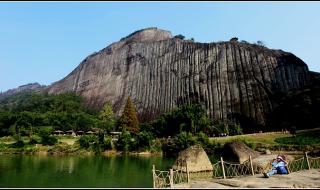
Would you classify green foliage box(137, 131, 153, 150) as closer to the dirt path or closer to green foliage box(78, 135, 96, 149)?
green foliage box(78, 135, 96, 149)

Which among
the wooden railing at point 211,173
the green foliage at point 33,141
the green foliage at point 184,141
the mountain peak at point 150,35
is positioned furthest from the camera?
the mountain peak at point 150,35

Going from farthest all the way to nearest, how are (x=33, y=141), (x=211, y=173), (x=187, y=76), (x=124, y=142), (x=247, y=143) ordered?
(x=187, y=76)
(x=33, y=141)
(x=124, y=142)
(x=247, y=143)
(x=211, y=173)

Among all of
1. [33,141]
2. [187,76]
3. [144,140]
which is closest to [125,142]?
[144,140]

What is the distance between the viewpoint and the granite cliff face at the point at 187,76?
76.6 m

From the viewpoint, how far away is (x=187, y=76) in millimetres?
88750

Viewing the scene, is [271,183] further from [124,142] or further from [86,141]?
[86,141]

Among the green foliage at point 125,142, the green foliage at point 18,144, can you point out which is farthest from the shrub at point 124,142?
the green foliage at point 18,144

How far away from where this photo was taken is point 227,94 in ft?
260

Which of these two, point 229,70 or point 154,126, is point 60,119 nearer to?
point 154,126

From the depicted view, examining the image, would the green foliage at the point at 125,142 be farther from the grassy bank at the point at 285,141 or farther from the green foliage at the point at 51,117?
the green foliage at the point at 51,117

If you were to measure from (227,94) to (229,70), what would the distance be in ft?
22.5

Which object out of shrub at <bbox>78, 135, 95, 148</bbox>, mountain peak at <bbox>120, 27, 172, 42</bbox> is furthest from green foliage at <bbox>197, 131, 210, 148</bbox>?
mountain peak at <bbox>120, 27, 172, 42</bbox>

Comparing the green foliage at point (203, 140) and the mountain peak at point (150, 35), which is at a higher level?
the mountain peak at point (150, 35)

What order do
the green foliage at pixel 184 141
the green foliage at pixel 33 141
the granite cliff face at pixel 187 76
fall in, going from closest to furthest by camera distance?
the green foliage at pixel 184 141 → the green foliage at pixel 33 141 → the granite cliff face at pixel 187 76
